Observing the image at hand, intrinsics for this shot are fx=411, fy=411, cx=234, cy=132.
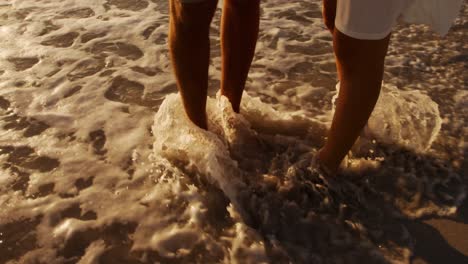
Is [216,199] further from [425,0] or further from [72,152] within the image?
[425,0]

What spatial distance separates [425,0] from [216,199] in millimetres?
1126

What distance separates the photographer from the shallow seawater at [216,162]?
164 cm

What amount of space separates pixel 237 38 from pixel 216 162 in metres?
0.59

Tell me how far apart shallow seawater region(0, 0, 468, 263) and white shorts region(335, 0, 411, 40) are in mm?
718

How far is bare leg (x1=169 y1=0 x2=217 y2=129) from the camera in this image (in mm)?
1510

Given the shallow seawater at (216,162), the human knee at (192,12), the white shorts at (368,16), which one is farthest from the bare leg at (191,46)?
the white shorts at (368,16)

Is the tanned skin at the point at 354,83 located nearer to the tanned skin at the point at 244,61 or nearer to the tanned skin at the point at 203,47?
the tanned skin at the point at 244,61

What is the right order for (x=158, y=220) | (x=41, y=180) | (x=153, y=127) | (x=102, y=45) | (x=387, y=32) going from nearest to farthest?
(x=387, y=32) → (x=158, y=220) → (x=41, y=180) → (x=153, y=127) → (x=102, y=45)

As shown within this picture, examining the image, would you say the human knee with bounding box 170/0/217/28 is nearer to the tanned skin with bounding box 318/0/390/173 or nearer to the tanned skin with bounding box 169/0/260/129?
the tanned skin with bounding box 169/0/260/129

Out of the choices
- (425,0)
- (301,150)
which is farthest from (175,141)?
(425,0)

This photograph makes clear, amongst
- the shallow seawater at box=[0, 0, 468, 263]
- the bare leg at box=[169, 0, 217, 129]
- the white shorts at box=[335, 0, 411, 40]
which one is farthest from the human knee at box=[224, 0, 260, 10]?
the white shorts at box=[335, 0, 411, 40]

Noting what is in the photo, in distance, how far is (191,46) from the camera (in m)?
1.61

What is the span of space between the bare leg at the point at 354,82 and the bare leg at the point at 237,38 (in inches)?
21.5

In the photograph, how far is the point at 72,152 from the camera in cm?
211
